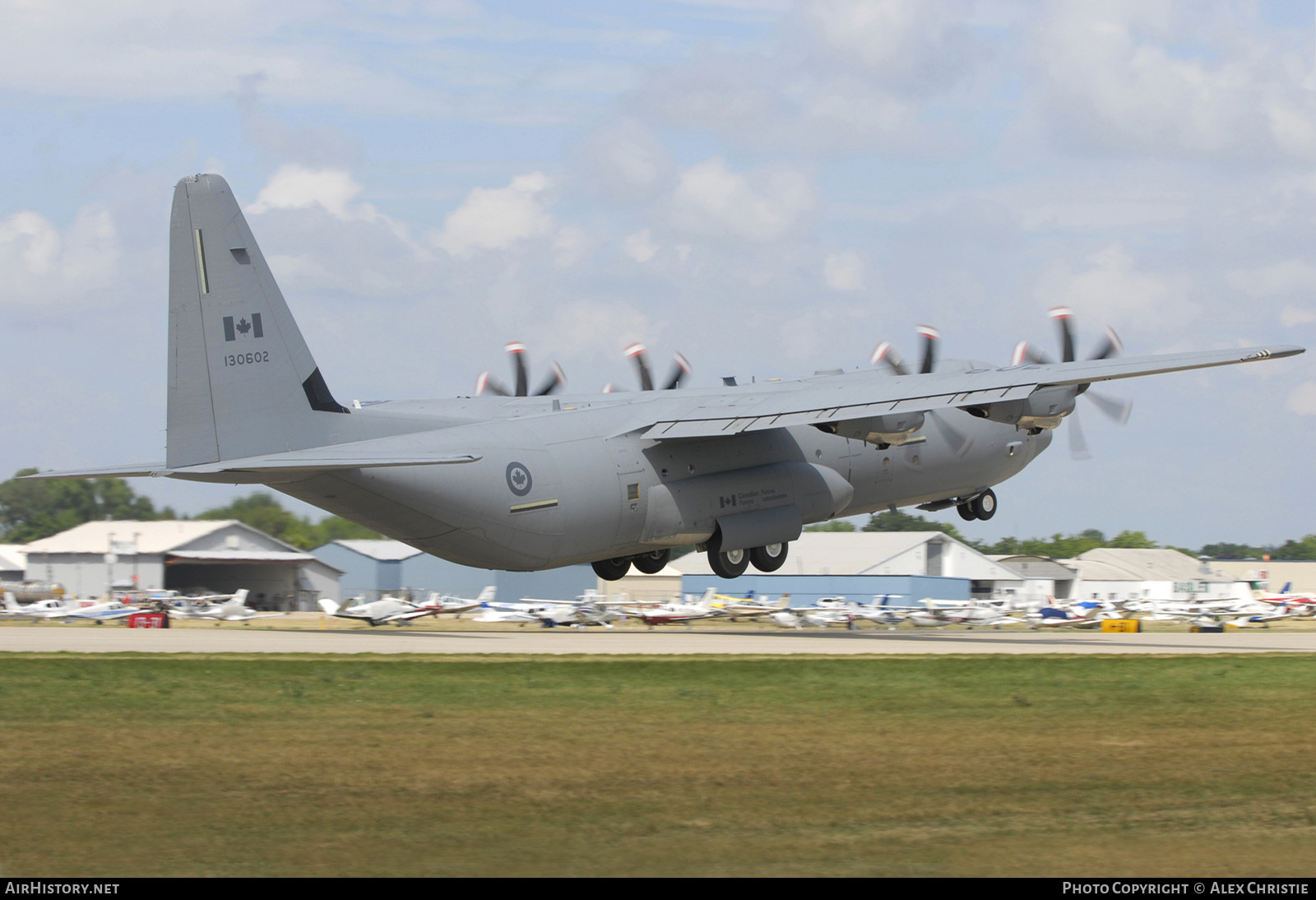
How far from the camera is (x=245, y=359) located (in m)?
31.1

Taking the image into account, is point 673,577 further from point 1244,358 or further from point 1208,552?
point 1208,552

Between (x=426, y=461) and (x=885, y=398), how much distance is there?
38.6 feet

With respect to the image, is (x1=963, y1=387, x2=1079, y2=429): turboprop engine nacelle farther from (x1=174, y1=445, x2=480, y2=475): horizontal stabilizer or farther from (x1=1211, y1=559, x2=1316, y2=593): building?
(x1=1211, y1=559, x2=1316, y2=593): building

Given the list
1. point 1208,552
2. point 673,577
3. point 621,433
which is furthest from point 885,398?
point 1208,552

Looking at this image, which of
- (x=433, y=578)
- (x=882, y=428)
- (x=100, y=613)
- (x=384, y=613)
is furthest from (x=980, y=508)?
(x=433, y=578)

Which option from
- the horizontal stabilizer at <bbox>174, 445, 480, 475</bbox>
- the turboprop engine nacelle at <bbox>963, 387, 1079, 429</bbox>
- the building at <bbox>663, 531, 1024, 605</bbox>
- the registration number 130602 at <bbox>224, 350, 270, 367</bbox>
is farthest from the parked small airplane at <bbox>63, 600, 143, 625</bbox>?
the turboprop engine nacelle at <bbox>963, 387, 1079, 429</bbox>

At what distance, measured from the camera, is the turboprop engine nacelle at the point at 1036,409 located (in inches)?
1451

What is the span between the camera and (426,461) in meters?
30.6

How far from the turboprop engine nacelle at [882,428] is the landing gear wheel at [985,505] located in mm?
8482

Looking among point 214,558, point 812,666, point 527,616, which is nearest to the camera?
point 812,666

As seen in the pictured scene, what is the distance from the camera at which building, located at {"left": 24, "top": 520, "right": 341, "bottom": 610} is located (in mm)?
81562

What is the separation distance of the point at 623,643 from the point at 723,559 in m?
4.22

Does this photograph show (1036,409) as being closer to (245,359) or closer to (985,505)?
(985,505)

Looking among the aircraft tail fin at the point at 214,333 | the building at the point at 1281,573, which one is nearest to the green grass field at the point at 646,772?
the aircraft tail fin at the point at 214,333
